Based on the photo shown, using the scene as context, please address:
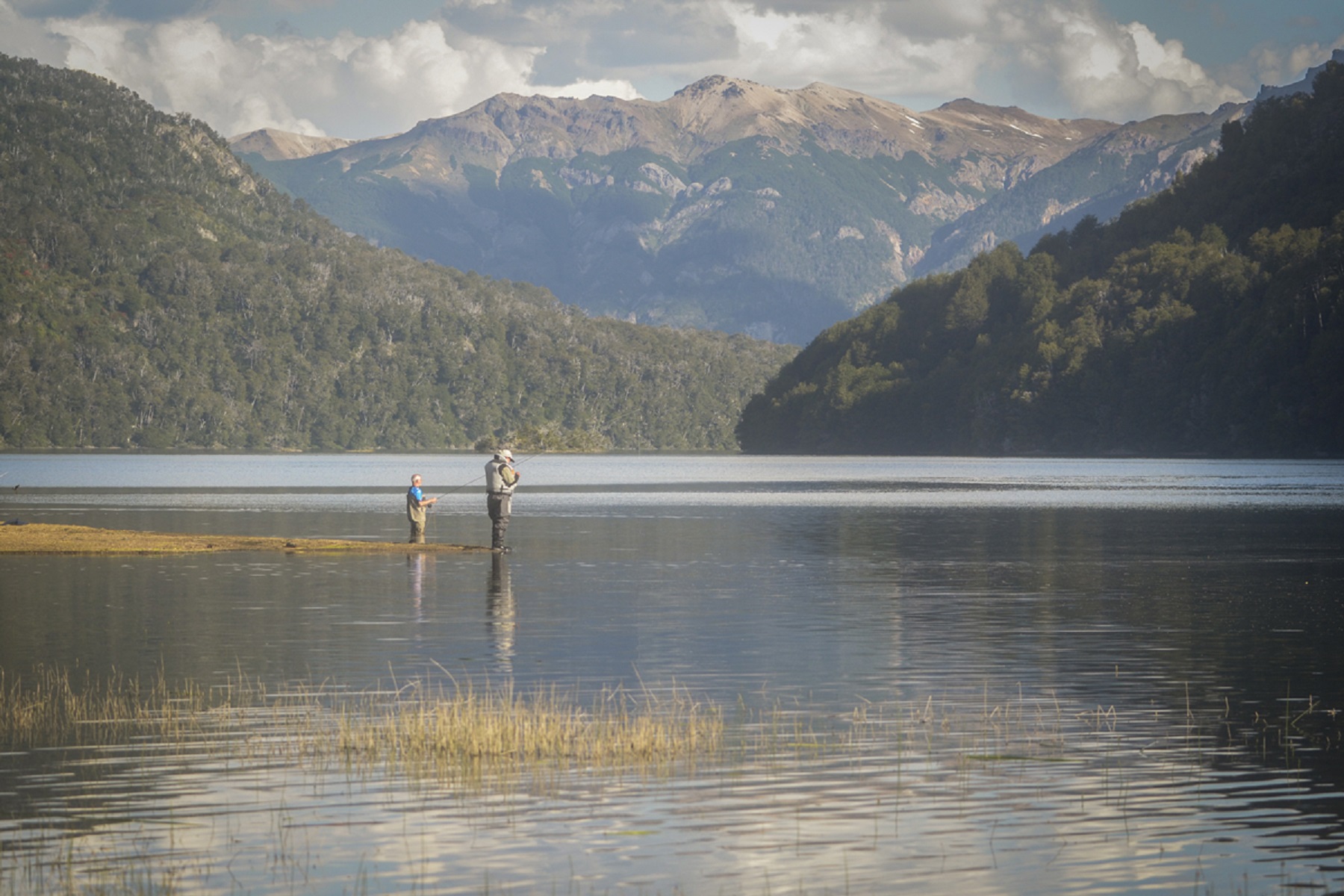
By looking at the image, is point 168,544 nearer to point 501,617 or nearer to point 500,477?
point 500,477

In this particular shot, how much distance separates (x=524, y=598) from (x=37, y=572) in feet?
52.2

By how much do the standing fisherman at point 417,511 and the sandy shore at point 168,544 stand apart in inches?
24.3

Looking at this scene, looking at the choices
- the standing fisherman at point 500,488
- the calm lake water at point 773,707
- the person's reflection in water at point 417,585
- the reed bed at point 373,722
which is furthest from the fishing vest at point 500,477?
the reed bed at point 373,722

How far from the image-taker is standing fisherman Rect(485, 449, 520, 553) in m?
49.7

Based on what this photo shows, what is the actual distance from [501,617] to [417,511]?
17904 mm

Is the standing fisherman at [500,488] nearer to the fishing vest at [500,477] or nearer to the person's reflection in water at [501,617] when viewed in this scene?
the fishing vest at [500,477]

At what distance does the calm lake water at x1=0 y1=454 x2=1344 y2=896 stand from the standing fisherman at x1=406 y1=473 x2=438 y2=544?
1638 mm

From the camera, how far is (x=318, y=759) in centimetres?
1991

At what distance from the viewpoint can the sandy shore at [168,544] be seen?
5206cm

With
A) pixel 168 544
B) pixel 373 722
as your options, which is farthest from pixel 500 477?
pixel 373 722

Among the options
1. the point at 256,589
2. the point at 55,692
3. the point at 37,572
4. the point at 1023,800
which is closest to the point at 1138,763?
the point at 1023,800

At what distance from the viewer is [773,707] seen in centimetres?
2389

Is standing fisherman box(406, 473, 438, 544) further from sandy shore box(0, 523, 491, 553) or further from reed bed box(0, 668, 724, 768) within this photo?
reed bed box(0, 668, 724, 768)

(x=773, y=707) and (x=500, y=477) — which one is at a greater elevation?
(x=500, y=477)
